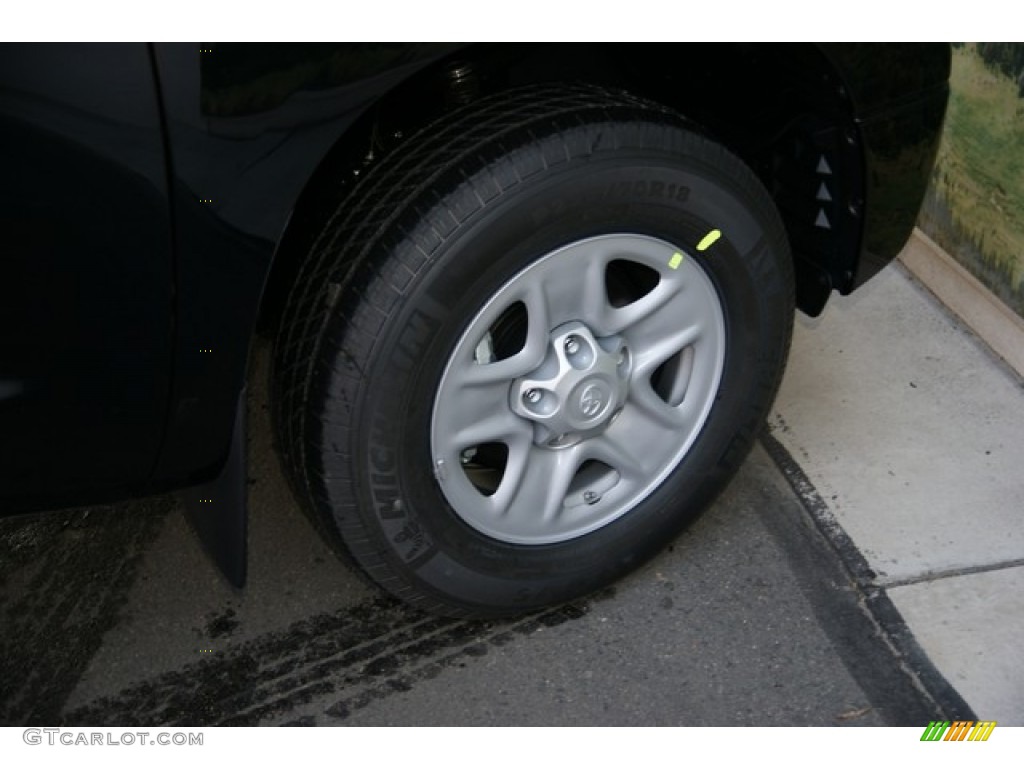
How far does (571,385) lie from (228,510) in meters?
0.61

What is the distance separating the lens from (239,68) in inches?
66.3

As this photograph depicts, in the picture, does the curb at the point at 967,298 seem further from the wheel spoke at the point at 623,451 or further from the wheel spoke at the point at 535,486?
the wheel spoke at the point at 535,486

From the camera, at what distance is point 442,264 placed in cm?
193

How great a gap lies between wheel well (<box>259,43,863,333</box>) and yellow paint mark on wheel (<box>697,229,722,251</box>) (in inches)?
6.4

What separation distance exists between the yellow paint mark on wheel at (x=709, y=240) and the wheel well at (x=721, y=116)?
0.53 feet

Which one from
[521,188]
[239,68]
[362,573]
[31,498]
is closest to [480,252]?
[521,188]

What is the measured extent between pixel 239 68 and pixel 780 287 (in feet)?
3.54

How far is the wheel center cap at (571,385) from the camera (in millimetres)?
2176

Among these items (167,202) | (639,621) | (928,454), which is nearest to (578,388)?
(639,621)

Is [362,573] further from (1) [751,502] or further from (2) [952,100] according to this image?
(2) [952,100]

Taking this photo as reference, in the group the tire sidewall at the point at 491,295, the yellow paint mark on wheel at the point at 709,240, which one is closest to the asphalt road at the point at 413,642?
the tire sidewall at the point at 491,295
